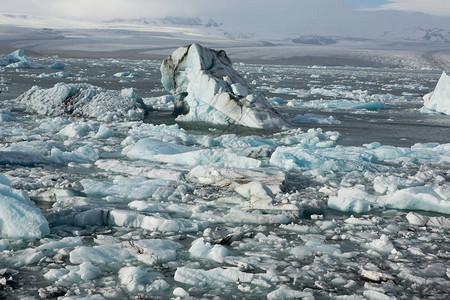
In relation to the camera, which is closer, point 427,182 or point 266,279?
point 266,279

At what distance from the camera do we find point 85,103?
38.9 feet

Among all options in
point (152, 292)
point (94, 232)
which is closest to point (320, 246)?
point (152, 292)

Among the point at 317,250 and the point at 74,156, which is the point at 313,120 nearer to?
the point at 74,156

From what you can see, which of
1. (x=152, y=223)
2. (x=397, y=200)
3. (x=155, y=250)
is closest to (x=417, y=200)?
(x=397, y=200)

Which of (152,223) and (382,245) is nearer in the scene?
(382,245)

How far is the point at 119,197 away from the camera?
5148 millimetres

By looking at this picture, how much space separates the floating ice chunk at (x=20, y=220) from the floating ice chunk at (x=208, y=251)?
1.20 meters

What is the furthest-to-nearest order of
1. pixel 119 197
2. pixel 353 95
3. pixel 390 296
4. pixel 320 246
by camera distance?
pixel 353 95
pixel 119 197
pixel 320 246
pixel 390 296

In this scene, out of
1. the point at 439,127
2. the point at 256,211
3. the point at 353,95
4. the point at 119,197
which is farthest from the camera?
the point at 353,95

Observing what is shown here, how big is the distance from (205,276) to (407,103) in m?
16.2

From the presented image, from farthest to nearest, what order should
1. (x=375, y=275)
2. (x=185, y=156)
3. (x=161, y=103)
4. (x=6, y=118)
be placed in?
(x=161, y=103) < (x=6, y=118) < (x=185, y=156) < (x=375, y=275)

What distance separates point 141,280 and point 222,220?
1.44 meters

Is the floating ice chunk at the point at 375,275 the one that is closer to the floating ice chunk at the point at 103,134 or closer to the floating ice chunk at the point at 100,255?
the floating ice chunk at the point at 100,255

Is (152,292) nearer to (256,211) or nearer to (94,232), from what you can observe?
(94,232)
